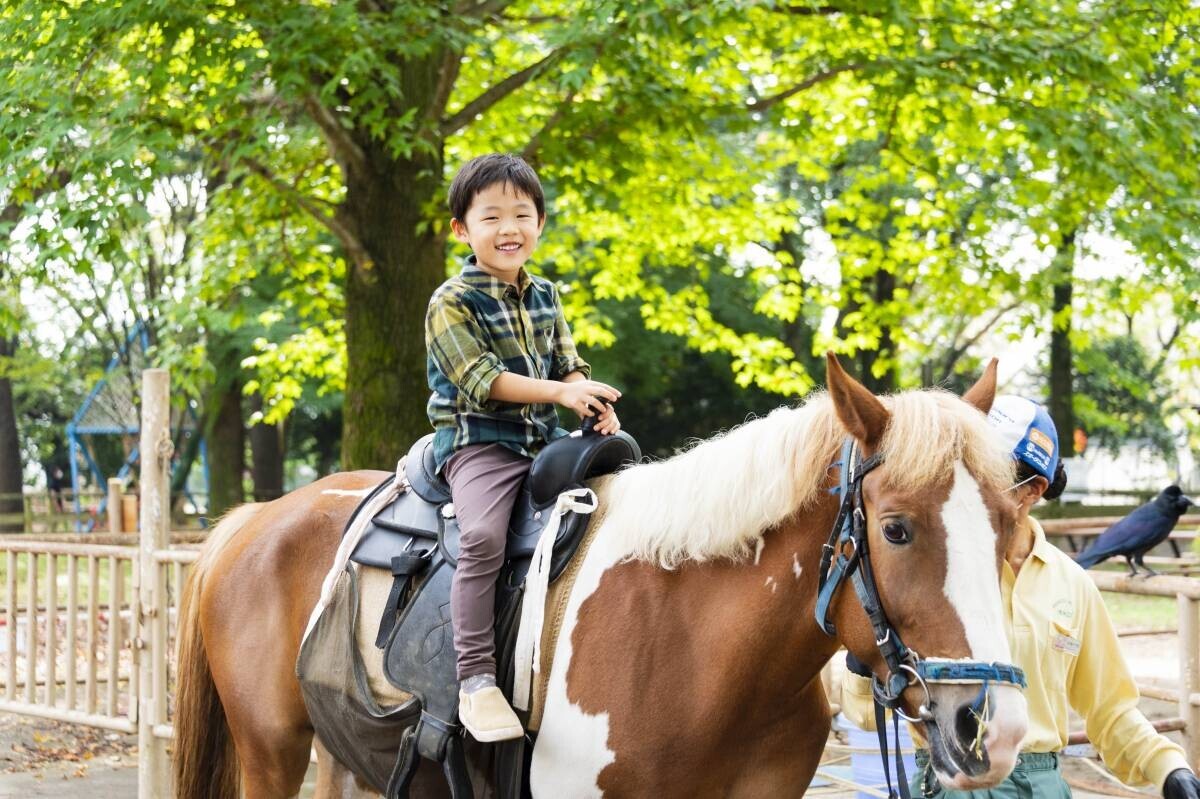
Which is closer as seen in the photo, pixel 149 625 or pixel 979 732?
pixel 979 732

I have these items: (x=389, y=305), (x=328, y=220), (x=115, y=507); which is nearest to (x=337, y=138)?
(x=328, y=220)

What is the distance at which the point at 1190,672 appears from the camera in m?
5.25

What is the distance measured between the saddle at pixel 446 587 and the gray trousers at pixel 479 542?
0.19 ft

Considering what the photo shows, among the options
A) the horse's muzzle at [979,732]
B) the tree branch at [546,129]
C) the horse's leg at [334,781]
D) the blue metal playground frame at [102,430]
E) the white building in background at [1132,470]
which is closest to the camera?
the horse's muzzle at [979,732]

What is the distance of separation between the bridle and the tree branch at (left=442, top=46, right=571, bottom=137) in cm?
665

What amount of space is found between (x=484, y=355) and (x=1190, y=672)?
3.77 m

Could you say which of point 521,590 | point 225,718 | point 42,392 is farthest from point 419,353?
point 42,392

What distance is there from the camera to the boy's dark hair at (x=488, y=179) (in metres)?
3.24

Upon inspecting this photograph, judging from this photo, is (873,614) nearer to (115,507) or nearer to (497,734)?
(497,734)

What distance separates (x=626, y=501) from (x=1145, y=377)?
35.2m

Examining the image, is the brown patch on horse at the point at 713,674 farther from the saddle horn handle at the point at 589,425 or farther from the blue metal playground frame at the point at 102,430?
the blue metal playground frame at the point at 102,430

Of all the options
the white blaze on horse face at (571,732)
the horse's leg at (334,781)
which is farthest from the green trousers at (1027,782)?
the horse's leg at (334,781)

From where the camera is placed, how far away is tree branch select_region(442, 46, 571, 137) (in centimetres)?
877

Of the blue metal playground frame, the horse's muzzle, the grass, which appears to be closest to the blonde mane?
the horse's muzzle
